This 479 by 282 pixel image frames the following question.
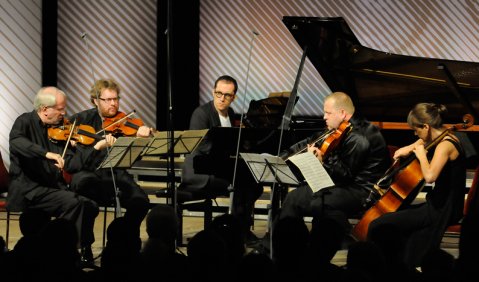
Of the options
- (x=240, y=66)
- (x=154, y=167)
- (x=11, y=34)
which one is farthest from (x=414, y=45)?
(x=11, y=34)

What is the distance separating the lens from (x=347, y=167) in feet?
17.0

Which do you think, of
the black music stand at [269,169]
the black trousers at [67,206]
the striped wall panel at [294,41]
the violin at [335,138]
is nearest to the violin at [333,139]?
the violin at [335,138]

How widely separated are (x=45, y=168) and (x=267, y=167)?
168cm

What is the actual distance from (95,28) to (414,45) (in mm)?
3844

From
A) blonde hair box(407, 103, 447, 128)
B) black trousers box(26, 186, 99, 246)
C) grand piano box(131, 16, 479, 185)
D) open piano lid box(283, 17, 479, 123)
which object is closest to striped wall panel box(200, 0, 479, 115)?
grand piano box(131, 16, 479, 185)

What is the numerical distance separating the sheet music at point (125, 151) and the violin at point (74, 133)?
1.52 ft

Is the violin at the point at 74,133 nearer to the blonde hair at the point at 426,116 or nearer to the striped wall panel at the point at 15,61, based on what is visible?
the blonde hair at the point at 426,116

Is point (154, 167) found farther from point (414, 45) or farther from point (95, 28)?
point (414, 45)

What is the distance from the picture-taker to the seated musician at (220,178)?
19.5ft

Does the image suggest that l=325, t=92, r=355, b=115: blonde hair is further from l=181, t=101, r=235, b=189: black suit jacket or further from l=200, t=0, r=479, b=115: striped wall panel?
l=200, t=0, r=479, b=115: striped wall panel

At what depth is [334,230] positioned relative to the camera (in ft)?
12.9

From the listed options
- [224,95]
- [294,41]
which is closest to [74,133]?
[224,95]

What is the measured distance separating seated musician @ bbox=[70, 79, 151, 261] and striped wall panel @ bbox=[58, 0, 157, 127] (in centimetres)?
323

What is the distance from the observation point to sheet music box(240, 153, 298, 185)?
474 centimetres
